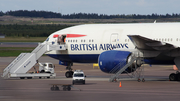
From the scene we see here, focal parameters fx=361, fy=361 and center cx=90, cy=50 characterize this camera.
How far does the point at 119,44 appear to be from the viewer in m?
34.3

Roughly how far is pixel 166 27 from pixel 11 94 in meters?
16.5

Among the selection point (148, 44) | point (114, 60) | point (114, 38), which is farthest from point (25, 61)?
point (148, 44)

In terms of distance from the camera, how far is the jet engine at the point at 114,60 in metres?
32.1

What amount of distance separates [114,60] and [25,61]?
382 inches

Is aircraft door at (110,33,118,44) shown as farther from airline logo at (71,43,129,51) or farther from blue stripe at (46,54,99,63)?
blue stripe at (46,54,99,63)

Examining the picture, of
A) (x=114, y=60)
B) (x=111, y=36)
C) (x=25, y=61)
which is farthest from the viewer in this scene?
(x=25, y=61)

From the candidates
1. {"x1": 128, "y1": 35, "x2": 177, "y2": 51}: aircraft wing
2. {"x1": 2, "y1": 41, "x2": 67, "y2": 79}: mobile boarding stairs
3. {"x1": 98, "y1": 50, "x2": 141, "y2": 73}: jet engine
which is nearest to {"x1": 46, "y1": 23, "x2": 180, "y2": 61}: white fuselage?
{"x1": 2, "y1": 41, "x2": 67, "y2": 79}: mobile boarding stairs

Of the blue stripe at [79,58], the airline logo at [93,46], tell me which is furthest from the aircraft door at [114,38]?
the blue stripe at [79,58]

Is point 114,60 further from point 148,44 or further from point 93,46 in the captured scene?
point 93,46

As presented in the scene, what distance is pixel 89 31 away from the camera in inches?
1454

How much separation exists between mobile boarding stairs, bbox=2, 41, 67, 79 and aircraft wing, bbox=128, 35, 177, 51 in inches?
360

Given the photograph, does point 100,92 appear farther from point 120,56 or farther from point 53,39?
point 53,39

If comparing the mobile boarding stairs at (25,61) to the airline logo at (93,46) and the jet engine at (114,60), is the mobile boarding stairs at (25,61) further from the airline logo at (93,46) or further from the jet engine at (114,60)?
the jet engine at (114,60)

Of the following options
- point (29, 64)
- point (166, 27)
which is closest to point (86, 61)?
point (29, 64)
